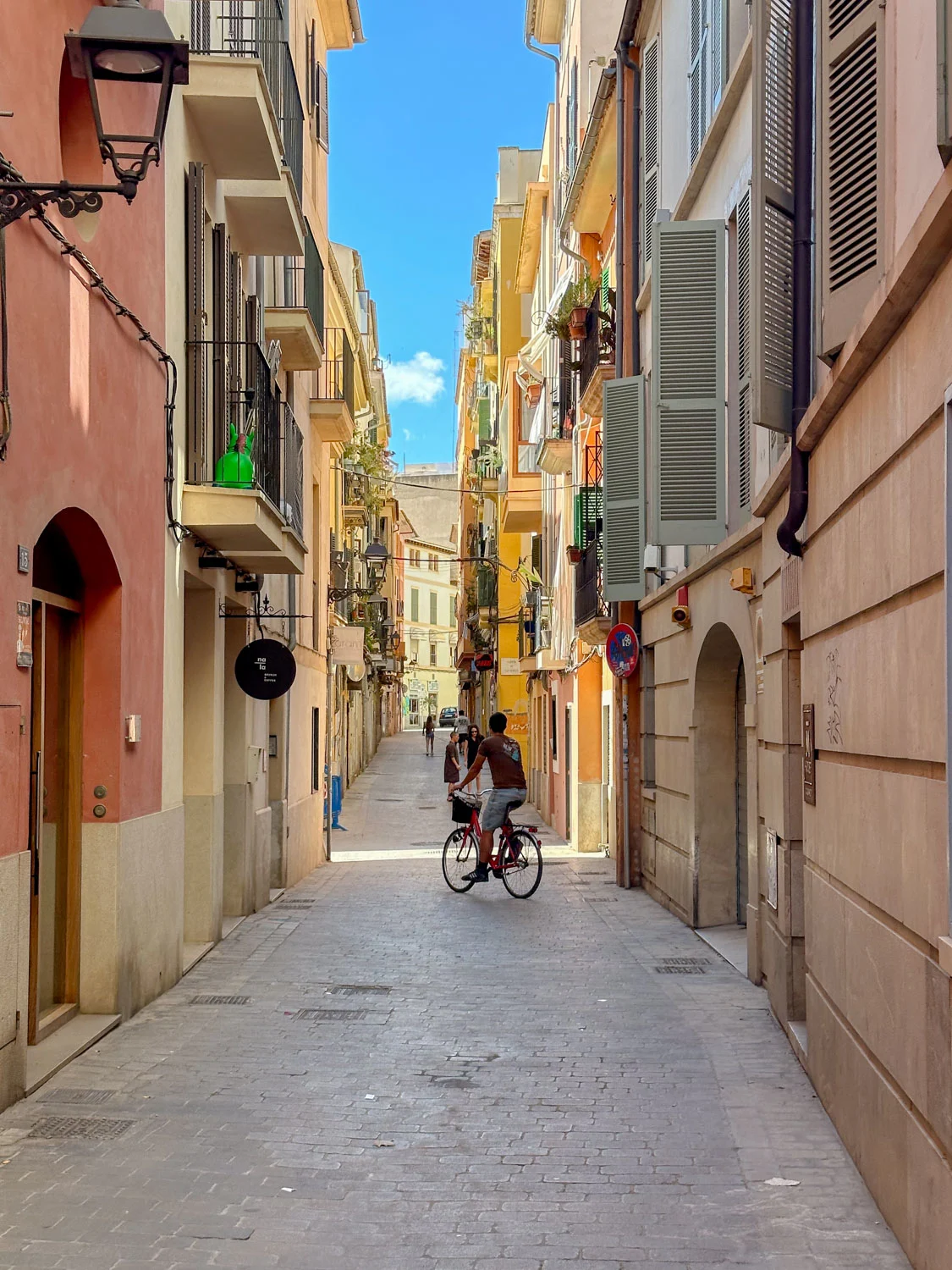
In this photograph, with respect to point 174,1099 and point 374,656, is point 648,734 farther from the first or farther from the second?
point 374,656

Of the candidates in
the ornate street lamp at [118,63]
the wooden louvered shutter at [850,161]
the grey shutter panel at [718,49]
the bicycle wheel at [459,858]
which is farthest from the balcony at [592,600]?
the ornate street lamp at [118,63]

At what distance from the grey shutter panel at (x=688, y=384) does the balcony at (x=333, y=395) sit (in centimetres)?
866

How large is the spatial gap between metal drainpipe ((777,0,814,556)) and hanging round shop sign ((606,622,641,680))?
9.22 m

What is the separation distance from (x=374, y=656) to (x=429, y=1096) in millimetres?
41005

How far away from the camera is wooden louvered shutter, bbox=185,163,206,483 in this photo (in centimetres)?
1198

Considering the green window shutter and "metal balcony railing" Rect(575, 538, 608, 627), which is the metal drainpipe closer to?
"metal balcony railing" Rect(575, 538, 608, 627)

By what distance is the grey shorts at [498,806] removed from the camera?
16.7m

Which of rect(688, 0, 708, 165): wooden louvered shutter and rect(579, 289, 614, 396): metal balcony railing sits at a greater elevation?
rect(688, 0, 708, 165): wooden louvered shutter

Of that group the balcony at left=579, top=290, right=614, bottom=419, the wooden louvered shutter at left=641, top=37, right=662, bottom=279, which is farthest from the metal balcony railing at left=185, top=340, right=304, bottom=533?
the balcony at left=579, top=290, right=614, bottom=419

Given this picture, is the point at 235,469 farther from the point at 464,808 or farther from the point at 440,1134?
the point at 464,808

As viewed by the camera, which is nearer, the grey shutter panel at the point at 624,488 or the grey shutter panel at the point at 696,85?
the grey shutter panel at the point at 696,85

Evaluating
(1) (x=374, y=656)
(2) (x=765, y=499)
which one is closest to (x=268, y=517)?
(2) (x=765, y=499)

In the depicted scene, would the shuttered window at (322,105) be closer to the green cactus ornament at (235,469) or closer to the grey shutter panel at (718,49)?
the grey shutter panel at (718,49)

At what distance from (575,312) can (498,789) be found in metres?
7.64
